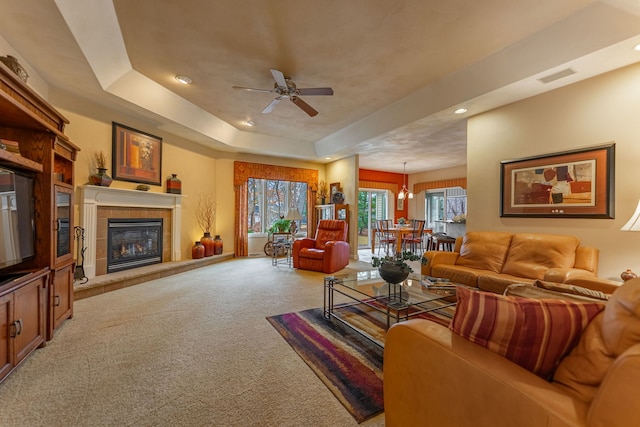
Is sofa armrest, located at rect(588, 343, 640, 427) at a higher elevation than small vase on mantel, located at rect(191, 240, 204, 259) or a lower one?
higher

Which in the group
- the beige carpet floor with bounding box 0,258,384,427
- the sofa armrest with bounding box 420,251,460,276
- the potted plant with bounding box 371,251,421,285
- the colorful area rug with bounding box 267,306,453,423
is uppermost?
the potted plant with bounding box 371,251,421,285

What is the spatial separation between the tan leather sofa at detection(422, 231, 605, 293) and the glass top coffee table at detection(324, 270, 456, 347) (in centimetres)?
52

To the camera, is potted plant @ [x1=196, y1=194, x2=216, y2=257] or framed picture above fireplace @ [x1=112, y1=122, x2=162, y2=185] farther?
potted plant @ [x1=196, y1=194, x2=216, y2=257]


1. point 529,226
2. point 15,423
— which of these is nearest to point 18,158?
point 15,423

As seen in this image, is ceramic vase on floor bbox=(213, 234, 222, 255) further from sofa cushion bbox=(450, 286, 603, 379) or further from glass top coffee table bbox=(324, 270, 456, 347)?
sofa cushion bbox=(450, 286, 603, 379)

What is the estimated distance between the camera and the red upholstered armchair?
15.2ft

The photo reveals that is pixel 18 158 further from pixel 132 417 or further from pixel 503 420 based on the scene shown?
pixel 503 420

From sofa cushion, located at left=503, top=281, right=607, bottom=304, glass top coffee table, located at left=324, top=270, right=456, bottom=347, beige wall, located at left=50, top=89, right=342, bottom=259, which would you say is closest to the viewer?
sofa cushion, located at left=503, top=281, right=607, bottom=304

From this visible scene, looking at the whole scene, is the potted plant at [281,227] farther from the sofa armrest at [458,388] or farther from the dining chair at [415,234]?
the sofa armrest at [458,388]

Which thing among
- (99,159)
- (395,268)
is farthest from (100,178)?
(395,268)

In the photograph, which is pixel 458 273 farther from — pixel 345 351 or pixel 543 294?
pixel 543 294

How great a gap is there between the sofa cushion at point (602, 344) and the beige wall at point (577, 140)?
271 cm

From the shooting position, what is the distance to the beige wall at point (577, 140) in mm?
2566

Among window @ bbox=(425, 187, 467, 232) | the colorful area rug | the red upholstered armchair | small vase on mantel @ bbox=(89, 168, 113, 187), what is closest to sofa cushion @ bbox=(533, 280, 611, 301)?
the colorful area rug
